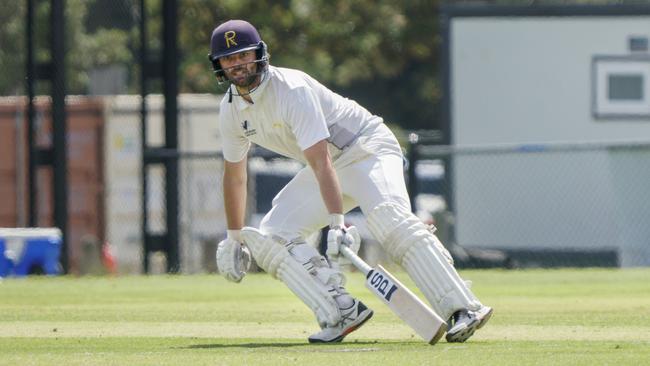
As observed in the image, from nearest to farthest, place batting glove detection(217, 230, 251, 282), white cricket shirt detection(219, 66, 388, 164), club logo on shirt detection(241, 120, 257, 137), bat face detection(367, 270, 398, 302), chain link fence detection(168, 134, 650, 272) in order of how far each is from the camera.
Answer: bat face detection(367, 270, 398, 302) → white cricket shirt detection(219, 66, 388, 164) → club logo on shirt detection(241, 120, 257, 137) → batting glove detection(217, 230, 251, 282) → chain link fence detection(168, 134, 650, 272)

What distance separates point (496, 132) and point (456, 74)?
917 millimetres

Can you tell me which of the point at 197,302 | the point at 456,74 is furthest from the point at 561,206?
the point at 197,302

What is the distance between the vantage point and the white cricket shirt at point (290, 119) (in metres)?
8.22

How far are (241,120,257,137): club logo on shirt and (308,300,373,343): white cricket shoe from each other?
1.00 metres

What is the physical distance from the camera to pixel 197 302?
1223cm

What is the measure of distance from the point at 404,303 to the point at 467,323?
0.33 m

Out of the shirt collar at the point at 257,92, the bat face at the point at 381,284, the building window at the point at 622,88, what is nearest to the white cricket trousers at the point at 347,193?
the bat face at the point at 381,284

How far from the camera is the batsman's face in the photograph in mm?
8234

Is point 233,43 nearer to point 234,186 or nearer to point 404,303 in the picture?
point 234,186

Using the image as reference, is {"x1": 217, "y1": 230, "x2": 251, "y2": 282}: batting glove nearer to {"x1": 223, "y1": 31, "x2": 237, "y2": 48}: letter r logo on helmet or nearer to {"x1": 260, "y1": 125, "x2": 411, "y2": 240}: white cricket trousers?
{"x1": 260, "y1": 125, "x2": 411, "y2": 240}: white cricket trousers

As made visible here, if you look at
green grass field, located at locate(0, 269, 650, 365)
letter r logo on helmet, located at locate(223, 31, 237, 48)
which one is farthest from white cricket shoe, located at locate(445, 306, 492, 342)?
letter r logo on helmet, located at locate(223, 31, 237, 48)

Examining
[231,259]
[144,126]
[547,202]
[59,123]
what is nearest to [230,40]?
[231,259]

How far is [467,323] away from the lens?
7.99 meters

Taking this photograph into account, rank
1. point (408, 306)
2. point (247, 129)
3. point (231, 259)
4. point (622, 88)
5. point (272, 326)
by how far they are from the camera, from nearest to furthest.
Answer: point (408, 306) < point (247, 129) < point (231, 259) < point (272, 326) < point (622, 88)
